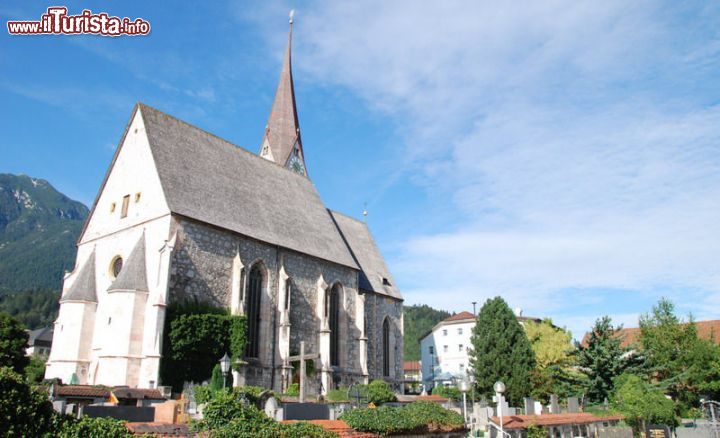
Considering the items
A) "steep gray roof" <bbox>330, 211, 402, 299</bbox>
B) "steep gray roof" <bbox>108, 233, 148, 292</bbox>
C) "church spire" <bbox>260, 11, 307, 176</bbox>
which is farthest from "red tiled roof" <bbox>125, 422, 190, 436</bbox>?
"church spire" <bbox>260, 11, 307, 176</bbox>

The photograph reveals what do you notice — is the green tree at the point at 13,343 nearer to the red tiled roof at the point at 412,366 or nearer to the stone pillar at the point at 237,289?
the stone pillar at the point at 237,289

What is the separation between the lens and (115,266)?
27.5 metres

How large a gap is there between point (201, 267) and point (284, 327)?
561cm

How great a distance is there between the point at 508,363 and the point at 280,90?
106 ft

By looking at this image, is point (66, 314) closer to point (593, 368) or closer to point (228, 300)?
point (228, 300)

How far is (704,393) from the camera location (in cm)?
3841

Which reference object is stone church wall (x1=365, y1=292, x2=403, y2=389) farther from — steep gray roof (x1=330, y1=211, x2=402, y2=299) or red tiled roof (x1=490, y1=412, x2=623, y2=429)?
red tiled roof (x1=490, y1=412, x2=623, y2=429)

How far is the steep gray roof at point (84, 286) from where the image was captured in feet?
87.4

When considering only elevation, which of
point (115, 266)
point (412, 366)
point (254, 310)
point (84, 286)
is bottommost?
point (254, 310)

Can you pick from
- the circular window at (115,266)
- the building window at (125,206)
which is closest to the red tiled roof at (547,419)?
the circular window at (115,266)

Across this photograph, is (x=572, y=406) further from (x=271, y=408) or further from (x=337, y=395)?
(x=271, y=408)

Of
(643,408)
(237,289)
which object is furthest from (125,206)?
(643,408)

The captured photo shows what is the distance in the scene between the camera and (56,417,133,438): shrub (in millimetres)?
9000

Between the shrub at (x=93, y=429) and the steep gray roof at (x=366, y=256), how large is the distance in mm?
29306
